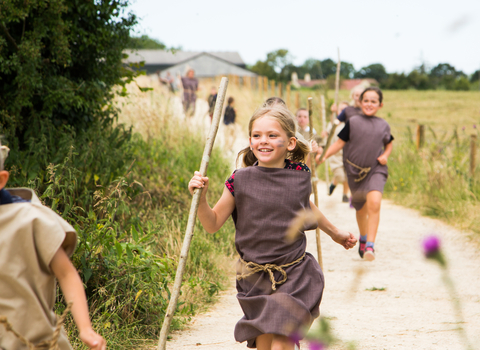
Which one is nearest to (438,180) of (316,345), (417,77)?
(417,77)

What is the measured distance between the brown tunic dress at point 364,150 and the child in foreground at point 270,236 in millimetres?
2841

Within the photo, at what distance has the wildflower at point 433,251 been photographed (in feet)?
2.31

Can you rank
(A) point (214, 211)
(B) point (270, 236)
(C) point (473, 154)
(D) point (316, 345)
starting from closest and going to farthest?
(D) point (316, 345), (B) point (270, 236), (A) point (214, 211), (C) point (473, 154)

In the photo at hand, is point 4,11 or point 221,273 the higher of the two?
point 4,11

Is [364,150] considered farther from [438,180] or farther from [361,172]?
[438,180]

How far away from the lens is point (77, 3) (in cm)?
474

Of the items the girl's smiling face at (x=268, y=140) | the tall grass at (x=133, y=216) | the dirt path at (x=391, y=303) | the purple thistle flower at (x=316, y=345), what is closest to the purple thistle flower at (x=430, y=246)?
the purple thistle flower at (x=316, y=345)

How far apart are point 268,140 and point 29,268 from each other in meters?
1.54

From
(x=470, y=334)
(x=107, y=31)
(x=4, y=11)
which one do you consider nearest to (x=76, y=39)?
(x=107, y=31)

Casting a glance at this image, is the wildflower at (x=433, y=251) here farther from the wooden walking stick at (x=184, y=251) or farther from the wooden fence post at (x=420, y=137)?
the wooden fence post at (x=420, y=137)

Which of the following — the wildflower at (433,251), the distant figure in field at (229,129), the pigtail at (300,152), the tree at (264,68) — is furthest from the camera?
the tree at (264,68)

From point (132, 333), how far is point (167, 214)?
2.53 metres

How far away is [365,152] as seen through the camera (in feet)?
18.8

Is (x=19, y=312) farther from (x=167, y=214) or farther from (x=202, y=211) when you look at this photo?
(x=167, y=214)
